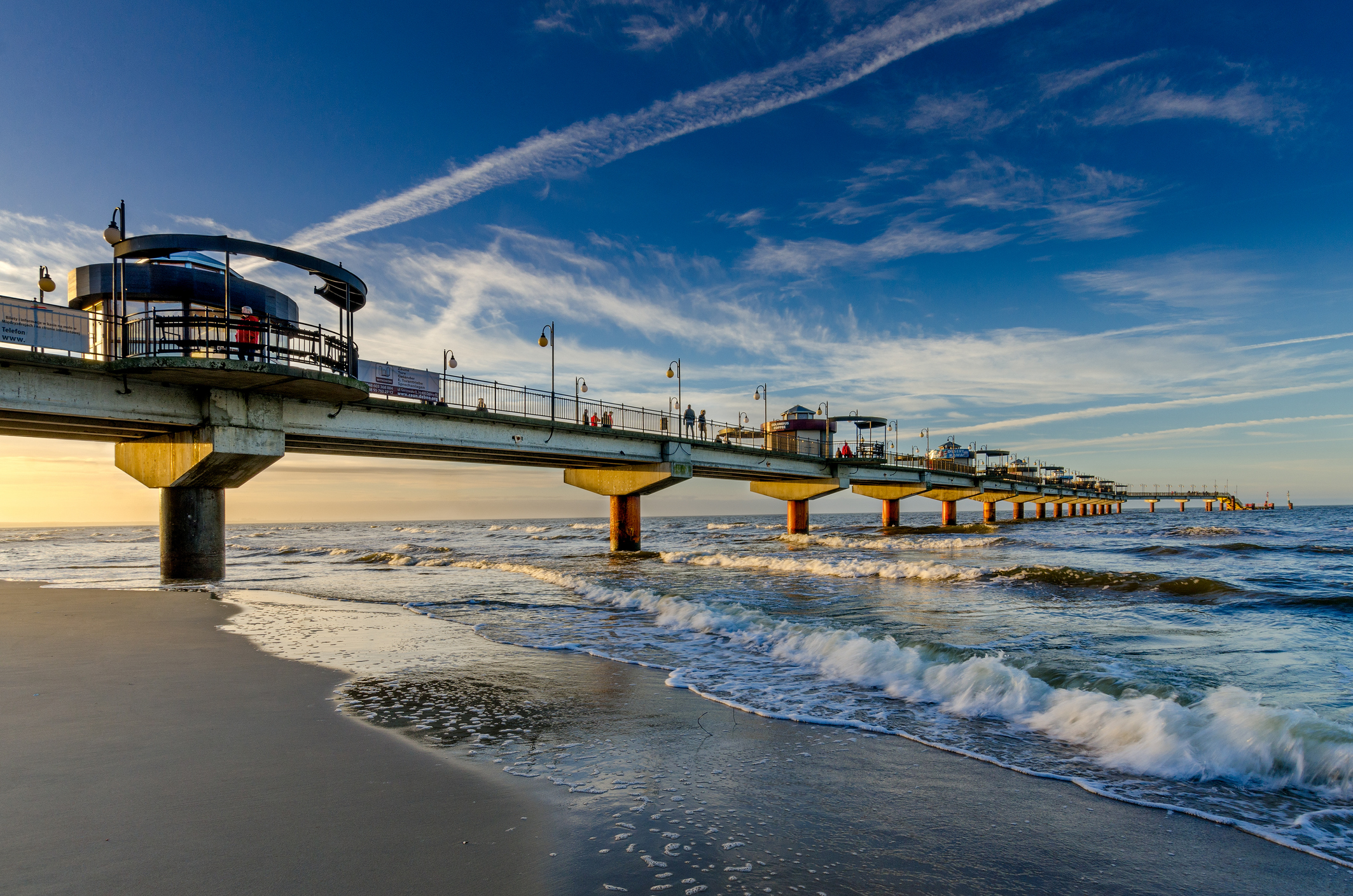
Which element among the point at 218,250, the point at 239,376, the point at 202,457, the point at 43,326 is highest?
the point at 218,250

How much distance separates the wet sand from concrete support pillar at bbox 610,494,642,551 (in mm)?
29590

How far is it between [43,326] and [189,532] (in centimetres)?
680

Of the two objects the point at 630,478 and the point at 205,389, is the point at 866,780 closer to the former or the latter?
the point at 205,389

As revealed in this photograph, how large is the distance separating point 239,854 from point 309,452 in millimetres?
25456

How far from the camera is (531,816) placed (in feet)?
13.2

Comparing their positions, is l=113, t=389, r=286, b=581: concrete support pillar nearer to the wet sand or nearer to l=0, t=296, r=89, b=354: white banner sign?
l=0, t=296, r=89, b=354: white banner sign

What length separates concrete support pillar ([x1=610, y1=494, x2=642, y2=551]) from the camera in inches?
1465

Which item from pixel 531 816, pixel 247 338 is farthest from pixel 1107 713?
pixel 247 338

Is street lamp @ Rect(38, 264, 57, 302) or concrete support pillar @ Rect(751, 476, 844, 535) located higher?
street lamp @ Rect(38, 264, 57, 302)

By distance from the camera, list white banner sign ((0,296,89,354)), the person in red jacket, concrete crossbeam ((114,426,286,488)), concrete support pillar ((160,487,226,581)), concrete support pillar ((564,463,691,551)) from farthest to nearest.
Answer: concrete support pillar ((564,463,691,551))
concrete support pillar ((160,487,226,581))
concrete crossbeam ((114,426,286,488))
the person in red jacket
white banner sign ((0,296,89,354))

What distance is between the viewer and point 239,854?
3.43m

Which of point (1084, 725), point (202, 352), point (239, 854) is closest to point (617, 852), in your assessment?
point (239, 854)

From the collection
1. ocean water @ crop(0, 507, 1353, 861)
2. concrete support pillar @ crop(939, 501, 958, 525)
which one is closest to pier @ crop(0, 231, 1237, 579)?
ocean water @ crop(0, 507, 1353, 861)

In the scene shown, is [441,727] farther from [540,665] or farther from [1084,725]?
[1084,725]
